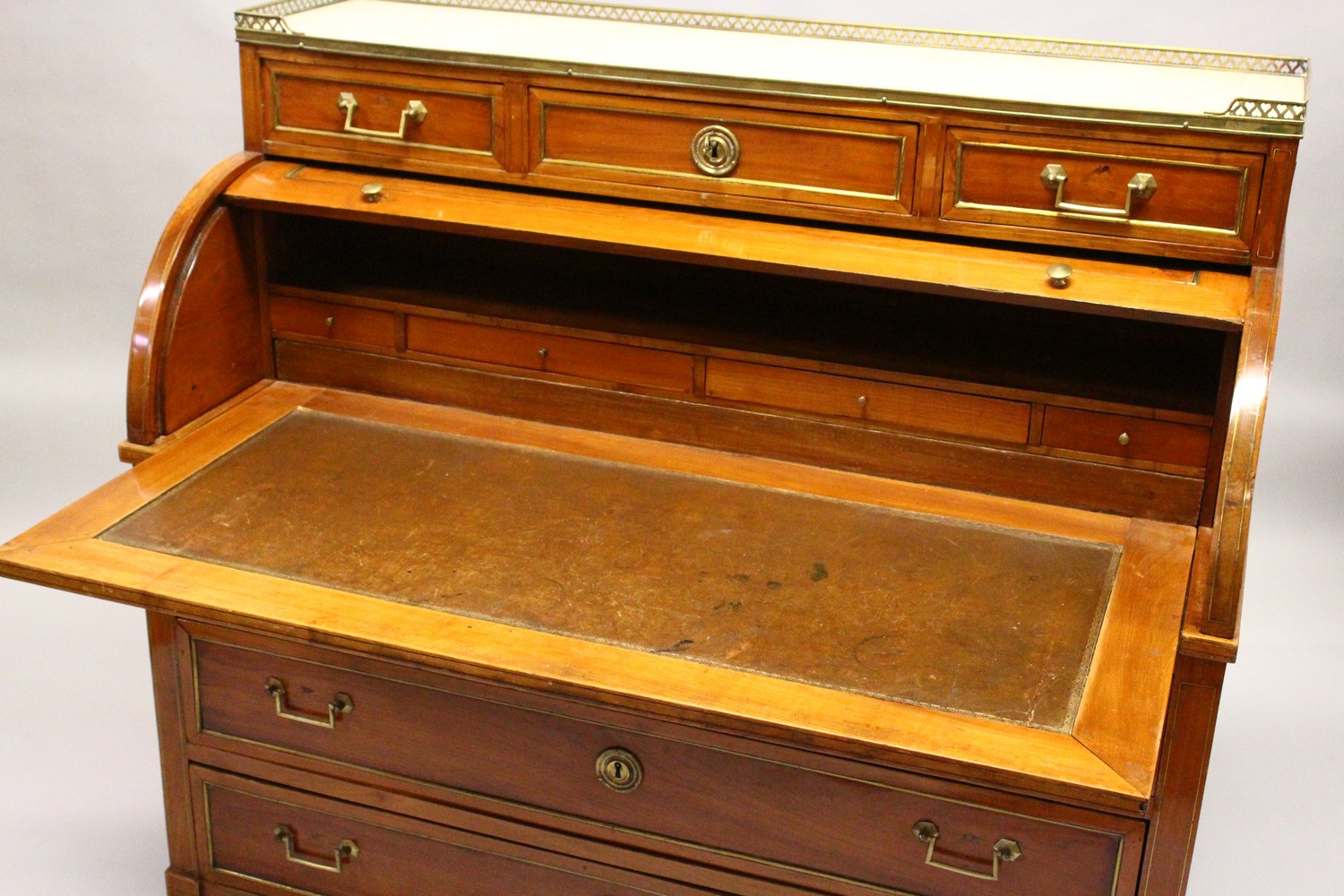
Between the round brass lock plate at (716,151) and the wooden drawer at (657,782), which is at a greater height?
the round brass lock plate at (716,151)

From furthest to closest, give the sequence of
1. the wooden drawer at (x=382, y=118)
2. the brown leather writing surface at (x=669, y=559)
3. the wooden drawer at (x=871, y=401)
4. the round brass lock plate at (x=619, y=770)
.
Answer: the wooden drawer at (x=382, y=118)
the wooden drawer at (x=871, y=401)
the round brass lock plate at (x=619, y=770)
the brown leather writing surface at (x=669, y=559)

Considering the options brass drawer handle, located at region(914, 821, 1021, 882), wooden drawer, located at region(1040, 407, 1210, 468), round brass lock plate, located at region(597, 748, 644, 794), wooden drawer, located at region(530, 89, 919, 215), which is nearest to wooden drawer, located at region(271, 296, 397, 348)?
wooden drawer, located at region(530, 89, 919, 215)

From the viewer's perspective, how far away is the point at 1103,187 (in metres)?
2.63

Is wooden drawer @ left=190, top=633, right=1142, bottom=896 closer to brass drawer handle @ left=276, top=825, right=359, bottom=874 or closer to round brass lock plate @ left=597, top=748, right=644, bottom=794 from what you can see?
round brass lock plate @ left=597, top=748, right=644, bottom=794

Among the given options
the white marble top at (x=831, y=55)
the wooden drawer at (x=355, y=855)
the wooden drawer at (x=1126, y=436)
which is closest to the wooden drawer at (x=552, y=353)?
the white marble top at (x=831, y=55)

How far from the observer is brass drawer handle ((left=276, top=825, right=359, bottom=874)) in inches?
111

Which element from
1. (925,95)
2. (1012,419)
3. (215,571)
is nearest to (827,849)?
(1012,419)

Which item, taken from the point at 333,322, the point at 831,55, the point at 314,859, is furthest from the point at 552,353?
the point at 314,859

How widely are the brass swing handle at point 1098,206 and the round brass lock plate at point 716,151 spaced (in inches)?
19.3

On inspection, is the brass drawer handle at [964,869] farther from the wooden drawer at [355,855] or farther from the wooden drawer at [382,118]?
Answer: the wooden drawer at [382,118]

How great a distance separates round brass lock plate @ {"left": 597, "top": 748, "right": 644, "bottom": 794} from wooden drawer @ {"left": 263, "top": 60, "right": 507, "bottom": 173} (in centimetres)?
102

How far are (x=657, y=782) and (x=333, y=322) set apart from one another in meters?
1.11

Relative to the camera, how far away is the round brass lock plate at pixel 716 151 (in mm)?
2783

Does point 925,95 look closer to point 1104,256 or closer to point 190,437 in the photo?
point 1104,256
